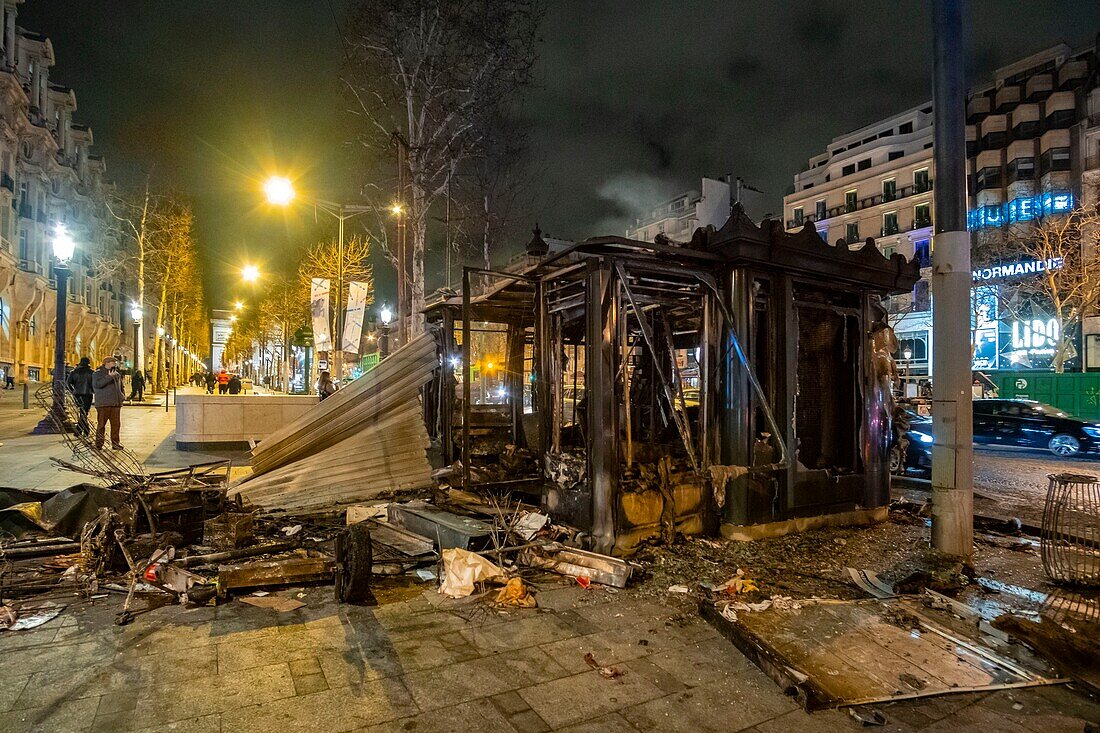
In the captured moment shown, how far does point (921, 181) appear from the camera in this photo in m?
45.9

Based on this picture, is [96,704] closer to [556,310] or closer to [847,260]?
[556,310]

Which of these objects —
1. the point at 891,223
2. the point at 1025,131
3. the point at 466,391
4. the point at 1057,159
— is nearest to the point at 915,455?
the point at 466,391

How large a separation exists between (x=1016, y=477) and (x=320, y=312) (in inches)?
774

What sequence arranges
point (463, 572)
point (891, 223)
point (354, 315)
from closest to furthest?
point (463, 572)
point (354, 315)
point (891, 223)

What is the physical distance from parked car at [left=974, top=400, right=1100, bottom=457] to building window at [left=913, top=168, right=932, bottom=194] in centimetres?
3510

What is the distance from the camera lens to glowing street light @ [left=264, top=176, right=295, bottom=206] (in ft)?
43.8

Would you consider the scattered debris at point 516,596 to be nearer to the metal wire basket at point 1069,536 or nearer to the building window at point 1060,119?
the metal wire basket at point 1069,536

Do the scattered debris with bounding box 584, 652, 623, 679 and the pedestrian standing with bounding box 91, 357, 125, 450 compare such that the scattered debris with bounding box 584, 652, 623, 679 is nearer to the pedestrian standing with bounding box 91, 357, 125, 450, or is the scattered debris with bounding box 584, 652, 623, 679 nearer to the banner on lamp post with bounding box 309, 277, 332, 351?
the pedestrian standing with bounding box 91, 357, 125, 450

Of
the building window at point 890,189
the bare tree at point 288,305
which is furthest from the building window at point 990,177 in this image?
the bare tree at point 288,305

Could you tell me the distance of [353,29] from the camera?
17.8 metres

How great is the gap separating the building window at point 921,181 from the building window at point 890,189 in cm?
157

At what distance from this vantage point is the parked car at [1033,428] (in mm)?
15961

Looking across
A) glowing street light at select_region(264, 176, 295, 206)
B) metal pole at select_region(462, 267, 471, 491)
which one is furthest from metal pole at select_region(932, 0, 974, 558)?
glowing street light at select_region(264, 176, 295, 206)

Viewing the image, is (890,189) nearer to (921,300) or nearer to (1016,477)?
(921,300)
